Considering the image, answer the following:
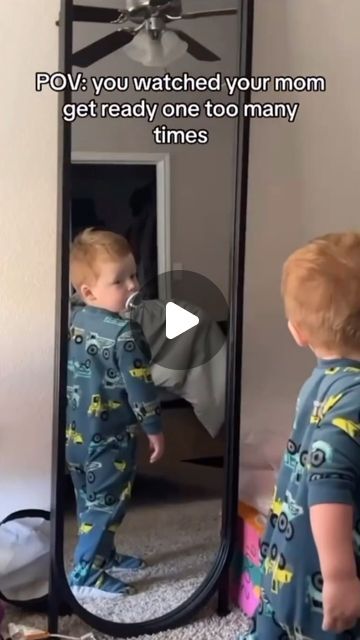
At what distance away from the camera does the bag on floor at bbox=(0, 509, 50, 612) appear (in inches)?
54.7

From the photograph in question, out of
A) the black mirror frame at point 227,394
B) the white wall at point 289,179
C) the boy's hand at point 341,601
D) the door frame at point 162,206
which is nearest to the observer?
the boy's hand at point 341,601

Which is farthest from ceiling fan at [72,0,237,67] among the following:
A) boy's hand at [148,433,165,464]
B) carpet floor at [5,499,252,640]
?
carpet floor at [5,499,252,640]

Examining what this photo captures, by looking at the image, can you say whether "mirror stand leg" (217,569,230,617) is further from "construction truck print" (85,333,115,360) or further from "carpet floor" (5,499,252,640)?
"construction truck print" (85,333,115,360)

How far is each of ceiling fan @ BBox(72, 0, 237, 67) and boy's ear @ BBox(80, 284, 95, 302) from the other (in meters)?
0.36

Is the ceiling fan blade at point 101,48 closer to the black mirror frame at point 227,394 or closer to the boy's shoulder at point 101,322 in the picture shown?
the black mirror frame at point 227,394

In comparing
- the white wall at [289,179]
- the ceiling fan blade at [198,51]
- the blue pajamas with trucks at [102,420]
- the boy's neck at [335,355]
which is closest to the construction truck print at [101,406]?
the blue pajamas with trucks at [102,420]

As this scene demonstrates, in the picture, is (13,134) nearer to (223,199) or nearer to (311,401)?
(223,199)

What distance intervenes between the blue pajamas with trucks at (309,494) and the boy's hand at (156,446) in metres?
0.39

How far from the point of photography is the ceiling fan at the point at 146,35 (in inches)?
51.7

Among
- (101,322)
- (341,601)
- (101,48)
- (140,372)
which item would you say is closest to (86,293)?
(101,322)

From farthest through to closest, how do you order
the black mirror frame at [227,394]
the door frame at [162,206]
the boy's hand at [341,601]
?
the door frame at [162,206] → the black mirror frame at [227,394] → the boy's hand at [341,601]

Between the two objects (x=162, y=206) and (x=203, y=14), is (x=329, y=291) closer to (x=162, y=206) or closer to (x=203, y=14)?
(x=162, y=206)

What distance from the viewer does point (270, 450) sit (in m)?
1.55

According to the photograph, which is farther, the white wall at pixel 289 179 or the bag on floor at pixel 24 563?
the white wall at pixel 289 179
